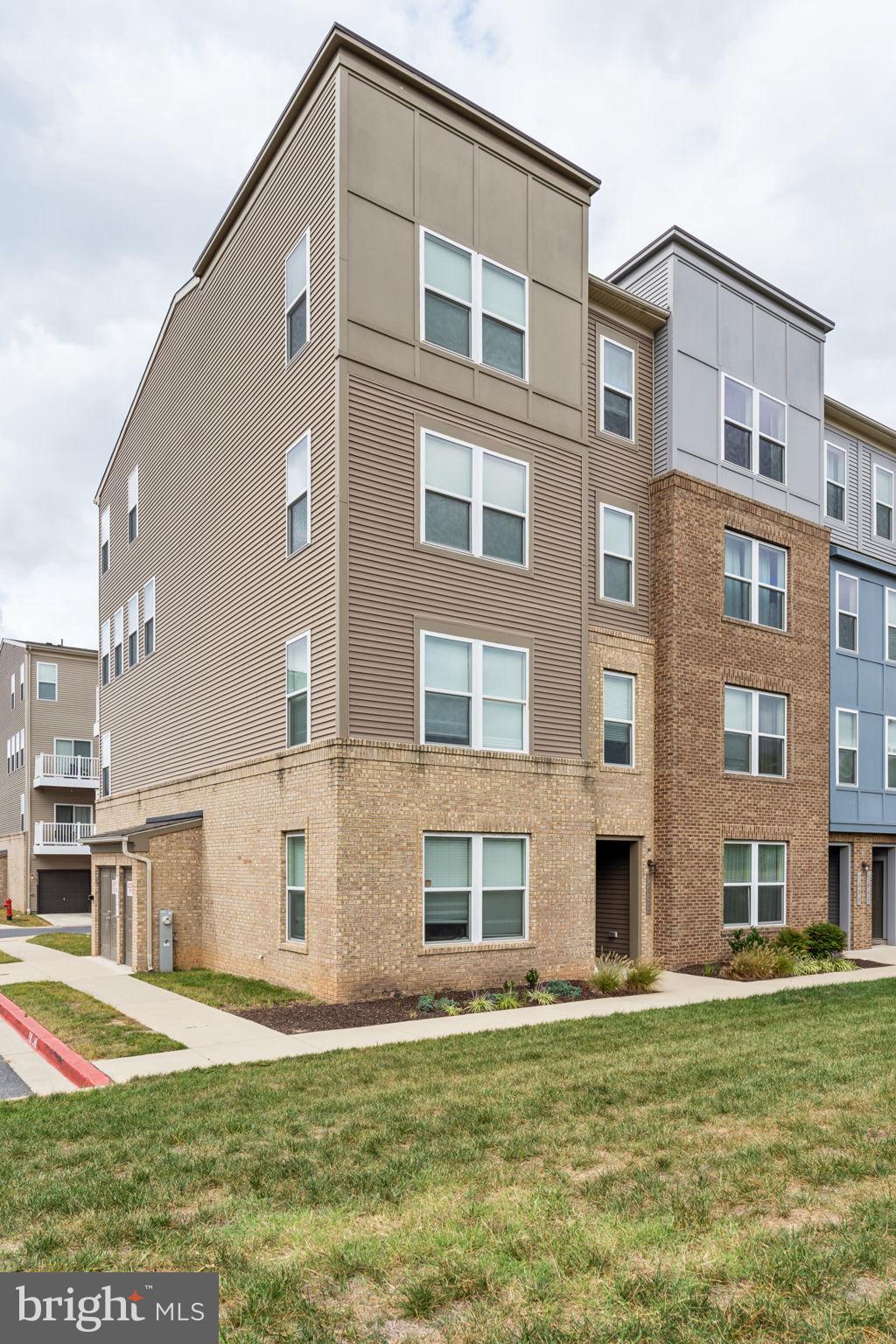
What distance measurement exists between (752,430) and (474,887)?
1210 cm

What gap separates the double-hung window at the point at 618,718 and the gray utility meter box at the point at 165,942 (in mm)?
8451

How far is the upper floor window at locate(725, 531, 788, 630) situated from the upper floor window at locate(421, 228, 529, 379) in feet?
21.6

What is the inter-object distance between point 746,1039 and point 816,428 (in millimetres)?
16280

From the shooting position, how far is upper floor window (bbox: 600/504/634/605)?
19.3 metres

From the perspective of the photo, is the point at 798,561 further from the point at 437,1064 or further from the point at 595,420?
the point at 437,1064

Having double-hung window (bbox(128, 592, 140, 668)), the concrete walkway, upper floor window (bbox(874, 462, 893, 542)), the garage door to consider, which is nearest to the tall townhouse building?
Result: the concrete walkway

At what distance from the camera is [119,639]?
27547 millimetres

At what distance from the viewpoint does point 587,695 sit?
17.9m

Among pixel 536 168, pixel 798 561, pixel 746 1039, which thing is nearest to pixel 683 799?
pixel 798 561

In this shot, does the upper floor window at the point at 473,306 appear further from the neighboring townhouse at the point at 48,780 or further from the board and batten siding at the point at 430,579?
the neighboring townhouse at the point at 48,780

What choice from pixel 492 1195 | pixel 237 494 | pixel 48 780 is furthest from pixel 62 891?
pixel 492 1195

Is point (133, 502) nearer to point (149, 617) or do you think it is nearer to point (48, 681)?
point (149, 617)

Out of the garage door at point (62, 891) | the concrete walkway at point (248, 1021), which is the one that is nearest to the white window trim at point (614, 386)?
the concrete walkway at point (248, 1021)

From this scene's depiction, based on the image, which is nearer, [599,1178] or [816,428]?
[599,1178]
